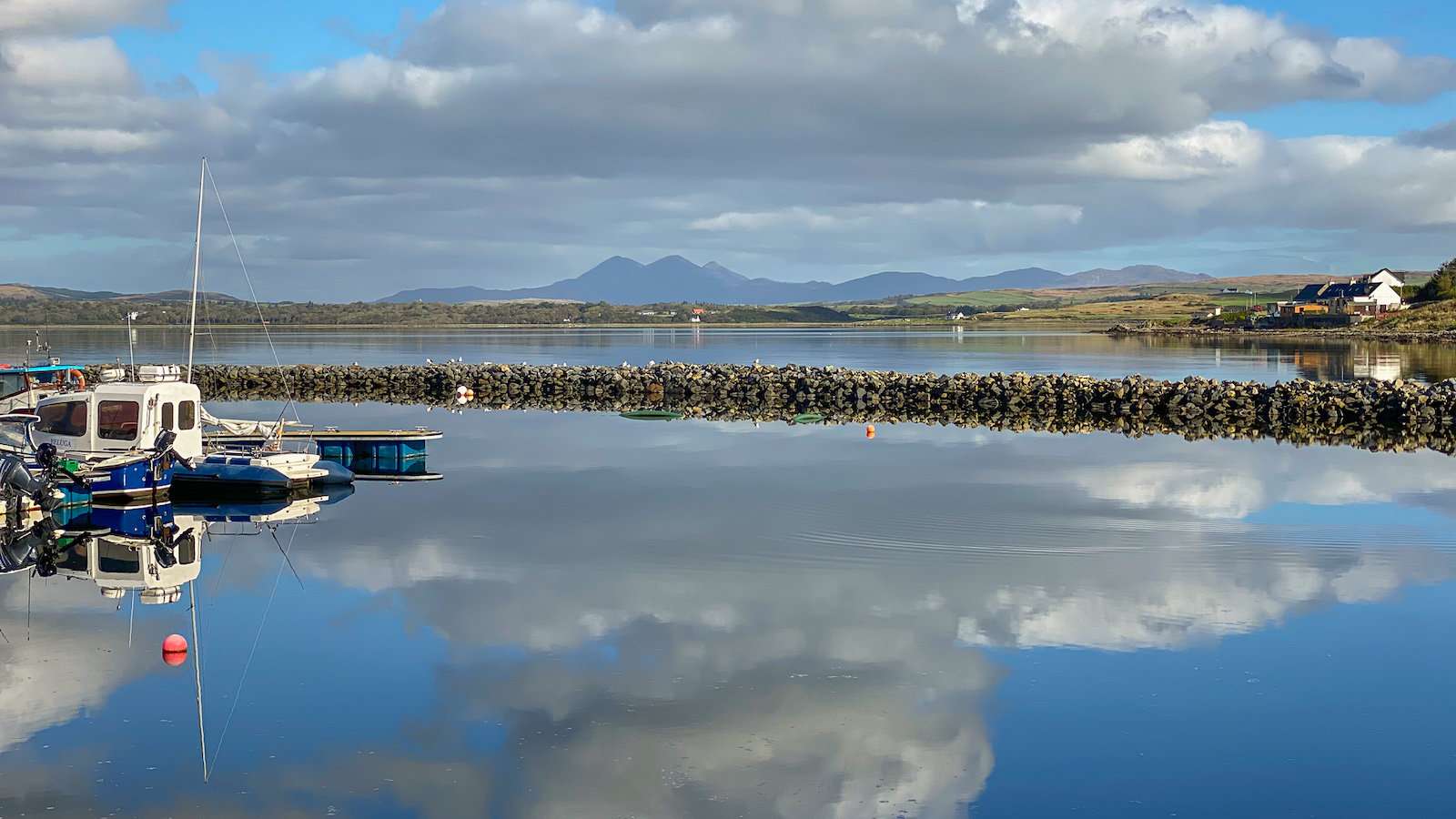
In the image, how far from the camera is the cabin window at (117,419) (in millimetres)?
21516

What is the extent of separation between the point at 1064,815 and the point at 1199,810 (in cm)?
88

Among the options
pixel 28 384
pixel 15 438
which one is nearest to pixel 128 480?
pixel 15 438

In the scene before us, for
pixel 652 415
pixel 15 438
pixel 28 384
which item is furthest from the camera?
pixel 652 415

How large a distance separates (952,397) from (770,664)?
97.0 ft

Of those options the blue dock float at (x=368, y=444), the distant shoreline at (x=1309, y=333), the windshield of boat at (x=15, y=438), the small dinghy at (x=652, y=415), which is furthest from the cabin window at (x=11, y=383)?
the distant shoreline at (x=1309, y=333)

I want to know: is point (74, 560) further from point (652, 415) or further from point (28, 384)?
point (652, 415)

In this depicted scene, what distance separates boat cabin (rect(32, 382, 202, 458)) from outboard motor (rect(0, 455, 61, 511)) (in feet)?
6.53

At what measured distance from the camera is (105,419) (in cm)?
2155

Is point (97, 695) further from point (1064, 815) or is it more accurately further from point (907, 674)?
point (1064, 815)

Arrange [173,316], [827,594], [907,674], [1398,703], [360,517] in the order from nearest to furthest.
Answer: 1. [1398,703]
2. [907,674]
3. [827,594]
4. [360,517]
5. [173,316]

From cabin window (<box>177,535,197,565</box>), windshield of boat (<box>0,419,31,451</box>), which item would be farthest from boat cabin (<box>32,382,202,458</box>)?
cabin window (<box>177,535,197,565</box>)

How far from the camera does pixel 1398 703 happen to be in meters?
10.6

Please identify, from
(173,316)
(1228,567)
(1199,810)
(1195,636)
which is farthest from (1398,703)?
(173,316)

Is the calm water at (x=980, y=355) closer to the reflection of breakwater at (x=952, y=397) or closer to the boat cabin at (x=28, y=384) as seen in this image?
the reflection of breakwater at (x=952, y=397)
